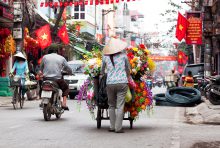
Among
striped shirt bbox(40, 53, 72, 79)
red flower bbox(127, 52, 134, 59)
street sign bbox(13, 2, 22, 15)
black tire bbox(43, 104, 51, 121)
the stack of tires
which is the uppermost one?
street sign bbox(13, 2, 22, 15)

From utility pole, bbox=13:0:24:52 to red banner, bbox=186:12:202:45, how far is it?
1258cm

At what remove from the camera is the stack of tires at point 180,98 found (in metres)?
22.5

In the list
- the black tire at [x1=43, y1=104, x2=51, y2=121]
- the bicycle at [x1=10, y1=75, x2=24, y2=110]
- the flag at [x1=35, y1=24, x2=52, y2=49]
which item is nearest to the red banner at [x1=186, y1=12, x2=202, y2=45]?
the flag at [x1=35, y1=24, x2=52, y2=49]

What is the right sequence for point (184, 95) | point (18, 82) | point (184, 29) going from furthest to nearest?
point (184, 29)
point (184, 95)
point (18, 82)

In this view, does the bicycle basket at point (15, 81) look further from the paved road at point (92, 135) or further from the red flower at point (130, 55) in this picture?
the red flower at point (130, 55)

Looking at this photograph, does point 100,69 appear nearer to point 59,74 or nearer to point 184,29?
point 59,74

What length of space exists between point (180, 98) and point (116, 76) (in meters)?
11.9

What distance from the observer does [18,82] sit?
1792cm

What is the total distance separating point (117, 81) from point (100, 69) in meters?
0.77

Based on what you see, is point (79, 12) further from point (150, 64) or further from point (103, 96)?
point (103, 96)

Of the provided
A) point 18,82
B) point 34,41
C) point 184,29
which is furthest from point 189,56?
point 18,82

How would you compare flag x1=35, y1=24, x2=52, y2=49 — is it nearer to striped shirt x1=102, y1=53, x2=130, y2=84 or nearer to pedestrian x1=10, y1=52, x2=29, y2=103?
pedestrian x1=10, y1=52, x2=29, y2=103

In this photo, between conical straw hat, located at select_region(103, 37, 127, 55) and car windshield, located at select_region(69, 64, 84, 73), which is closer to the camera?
conical straw hat, located at select_region(103, 37, 127, 55)

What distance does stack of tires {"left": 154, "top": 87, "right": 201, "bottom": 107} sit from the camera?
22484 millimetres
